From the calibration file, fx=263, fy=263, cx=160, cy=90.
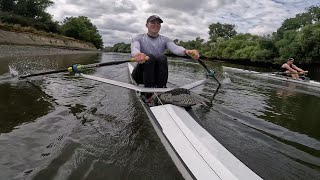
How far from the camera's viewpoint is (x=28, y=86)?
8359 mm

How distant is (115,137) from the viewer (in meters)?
4.35

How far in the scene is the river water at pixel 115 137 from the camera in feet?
10.5

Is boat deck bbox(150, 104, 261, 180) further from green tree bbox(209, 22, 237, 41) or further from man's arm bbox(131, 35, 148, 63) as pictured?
green tree bbox(209, 22, 237, 41)

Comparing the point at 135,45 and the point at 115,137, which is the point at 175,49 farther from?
the point at 115,137

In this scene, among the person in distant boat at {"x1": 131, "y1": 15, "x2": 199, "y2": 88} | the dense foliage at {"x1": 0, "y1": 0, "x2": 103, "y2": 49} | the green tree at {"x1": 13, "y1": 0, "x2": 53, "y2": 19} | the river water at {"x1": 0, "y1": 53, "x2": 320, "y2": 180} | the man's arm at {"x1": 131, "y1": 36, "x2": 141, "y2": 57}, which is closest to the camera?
the river water at {"x1": 0, "y1": 53, "x2": 320, "y2": 180}

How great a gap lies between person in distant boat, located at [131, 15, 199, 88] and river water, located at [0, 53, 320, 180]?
2.82 ft

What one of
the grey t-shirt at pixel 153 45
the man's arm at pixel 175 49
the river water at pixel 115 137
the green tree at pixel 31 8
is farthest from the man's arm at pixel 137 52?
the green tree at pixel 31 8

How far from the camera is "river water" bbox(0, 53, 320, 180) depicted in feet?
10.5

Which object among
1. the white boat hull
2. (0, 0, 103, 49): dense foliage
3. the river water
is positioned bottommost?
the river water

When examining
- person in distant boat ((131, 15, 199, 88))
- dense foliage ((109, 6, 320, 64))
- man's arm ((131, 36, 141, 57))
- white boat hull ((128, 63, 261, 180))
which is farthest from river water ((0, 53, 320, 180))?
dense foliage ((109, 6, 320, 64))

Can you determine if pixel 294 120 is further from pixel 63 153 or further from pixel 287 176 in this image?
pixel 63 153

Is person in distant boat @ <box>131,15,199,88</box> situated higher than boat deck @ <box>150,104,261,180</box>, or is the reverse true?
person in distant boat @ <box>131,15,199,88</box>

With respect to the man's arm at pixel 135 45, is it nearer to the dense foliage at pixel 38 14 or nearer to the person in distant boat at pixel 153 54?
the person in distant boat at pixel 153 54

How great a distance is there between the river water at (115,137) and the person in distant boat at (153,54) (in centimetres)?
86
